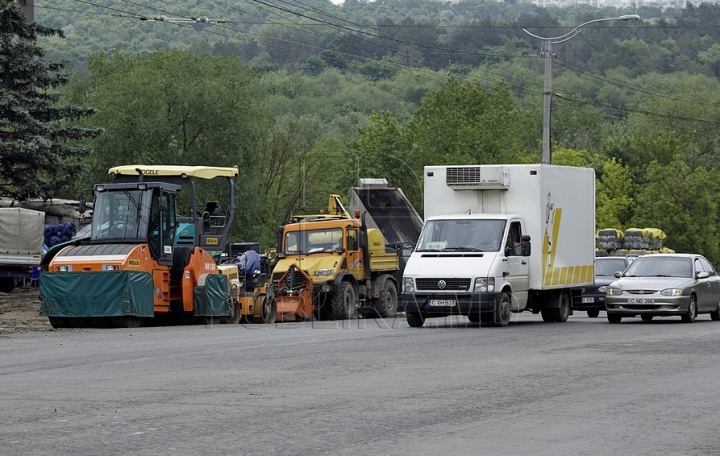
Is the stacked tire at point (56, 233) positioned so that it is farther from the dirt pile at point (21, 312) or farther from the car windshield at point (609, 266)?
the car windshield at point (609, 266)

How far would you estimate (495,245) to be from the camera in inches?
875

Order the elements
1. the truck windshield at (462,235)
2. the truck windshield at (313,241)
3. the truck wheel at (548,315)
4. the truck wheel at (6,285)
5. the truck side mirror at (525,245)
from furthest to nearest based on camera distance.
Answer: the truck wheel at (6,285) → the truck windshield at (313,241) → the truck wheel at (548,315) → the truck side mirror at (525,245) → the truck windshield at (462,235)

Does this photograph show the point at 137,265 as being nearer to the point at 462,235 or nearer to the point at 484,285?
the point at 462,235

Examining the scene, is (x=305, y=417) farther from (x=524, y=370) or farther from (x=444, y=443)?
(x=524, y=370)

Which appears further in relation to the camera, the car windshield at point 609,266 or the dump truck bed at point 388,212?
the dump truck bed at point 388,212

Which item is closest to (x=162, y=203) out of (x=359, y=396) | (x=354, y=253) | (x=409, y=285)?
(x=409, y=285)

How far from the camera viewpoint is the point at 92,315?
22078 millimetres

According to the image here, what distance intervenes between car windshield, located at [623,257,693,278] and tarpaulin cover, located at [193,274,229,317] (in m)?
9.35

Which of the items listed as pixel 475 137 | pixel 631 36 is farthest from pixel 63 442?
pixel 631 36

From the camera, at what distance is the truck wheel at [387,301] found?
3128 centimetres

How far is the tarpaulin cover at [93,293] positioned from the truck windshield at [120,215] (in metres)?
1.27

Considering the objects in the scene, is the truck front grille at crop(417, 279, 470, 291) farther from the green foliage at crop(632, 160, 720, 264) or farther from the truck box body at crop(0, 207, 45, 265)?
the green foliage at crop(632, 160, 720, 264)

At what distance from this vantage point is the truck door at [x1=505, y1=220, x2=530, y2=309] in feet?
73.3

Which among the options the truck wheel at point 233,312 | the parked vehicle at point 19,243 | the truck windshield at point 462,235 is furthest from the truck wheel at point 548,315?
the parked vehicle at point 19,243
